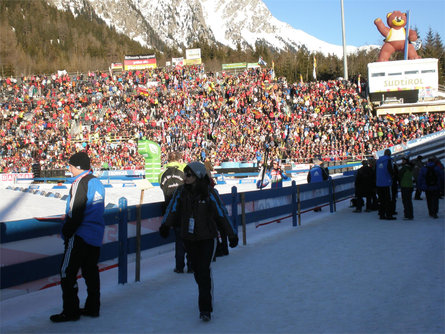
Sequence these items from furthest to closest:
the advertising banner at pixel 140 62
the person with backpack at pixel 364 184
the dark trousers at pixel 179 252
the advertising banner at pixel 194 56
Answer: the advertising banner at pixel 140 62 → the advertising banner at pixel 194 56 → the person with backpack at pixel 364 184 → the dark trousers at pixel 179 252

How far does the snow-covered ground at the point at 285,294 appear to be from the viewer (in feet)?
14.8

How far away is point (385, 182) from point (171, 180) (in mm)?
6657

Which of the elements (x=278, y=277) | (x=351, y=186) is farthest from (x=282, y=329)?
(x=351, y=186)

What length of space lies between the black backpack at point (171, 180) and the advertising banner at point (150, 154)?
15.0 meters

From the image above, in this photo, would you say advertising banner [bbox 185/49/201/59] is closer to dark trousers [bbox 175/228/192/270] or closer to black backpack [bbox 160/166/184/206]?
black backpack [bbox 160/166/184/206]

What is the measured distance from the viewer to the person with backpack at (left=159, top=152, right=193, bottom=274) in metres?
6.83

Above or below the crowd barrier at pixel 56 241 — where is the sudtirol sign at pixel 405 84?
above

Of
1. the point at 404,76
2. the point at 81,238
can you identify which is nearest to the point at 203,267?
the point at 81,238

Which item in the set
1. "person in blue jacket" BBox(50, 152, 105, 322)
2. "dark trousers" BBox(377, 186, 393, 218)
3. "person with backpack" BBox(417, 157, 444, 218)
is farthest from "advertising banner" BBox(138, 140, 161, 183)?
"person in blue jacket" BBox(50, 152, 105, 322)

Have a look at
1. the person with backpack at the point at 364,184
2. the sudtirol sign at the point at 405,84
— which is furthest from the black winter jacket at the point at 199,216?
the sudtirol sign at the point at 405,84

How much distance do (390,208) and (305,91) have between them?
30494 mm

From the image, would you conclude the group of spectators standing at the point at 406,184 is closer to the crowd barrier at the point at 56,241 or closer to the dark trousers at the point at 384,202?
the dark trousers at the point at 384,202

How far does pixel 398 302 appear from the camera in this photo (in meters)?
5.07

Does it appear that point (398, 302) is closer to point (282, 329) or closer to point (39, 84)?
point (282, 329)
